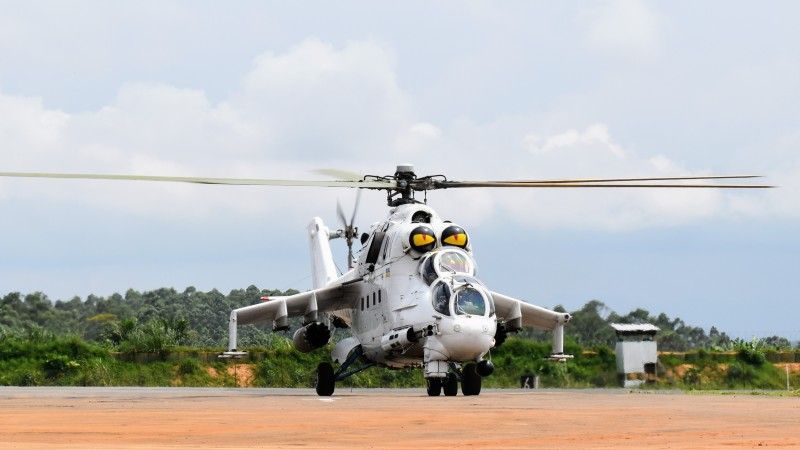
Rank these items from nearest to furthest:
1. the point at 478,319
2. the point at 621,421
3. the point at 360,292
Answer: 1. the point at 621,421
2. the point at 478,319
3. the point at 360,292

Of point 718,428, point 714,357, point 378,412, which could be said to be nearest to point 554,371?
point 714,357

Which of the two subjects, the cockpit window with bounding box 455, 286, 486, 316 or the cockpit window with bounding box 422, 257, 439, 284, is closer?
the cockpit window with bounding box 455, 286, 486, 316

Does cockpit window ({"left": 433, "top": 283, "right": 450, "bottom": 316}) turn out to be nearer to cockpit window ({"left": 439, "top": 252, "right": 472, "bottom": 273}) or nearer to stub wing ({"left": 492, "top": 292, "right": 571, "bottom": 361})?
cockpit window ({"left": 439, "top": 252, "right": 472, "bottom": 273})

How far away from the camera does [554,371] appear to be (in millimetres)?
47375

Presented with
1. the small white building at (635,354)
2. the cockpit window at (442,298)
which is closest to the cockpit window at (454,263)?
the cockpit window at (442,298)

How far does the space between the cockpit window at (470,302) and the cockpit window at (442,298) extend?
0.77 feet

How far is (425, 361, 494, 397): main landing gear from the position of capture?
99.2ft

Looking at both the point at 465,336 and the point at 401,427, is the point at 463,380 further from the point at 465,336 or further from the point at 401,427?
the point at 401,427

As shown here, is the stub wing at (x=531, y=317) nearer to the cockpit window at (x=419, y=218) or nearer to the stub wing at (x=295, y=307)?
the cockpit window at (x=419, y=218)

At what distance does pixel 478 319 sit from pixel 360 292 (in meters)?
6.68

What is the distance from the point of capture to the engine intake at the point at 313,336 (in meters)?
36.1

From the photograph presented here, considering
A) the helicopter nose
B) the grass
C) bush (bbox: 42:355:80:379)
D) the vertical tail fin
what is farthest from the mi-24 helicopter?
bush (bbox: 42:355:80:379)

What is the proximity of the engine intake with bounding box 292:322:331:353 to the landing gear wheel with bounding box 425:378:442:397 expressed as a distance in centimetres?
632

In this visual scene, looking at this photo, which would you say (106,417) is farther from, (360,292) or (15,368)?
(15,368)
